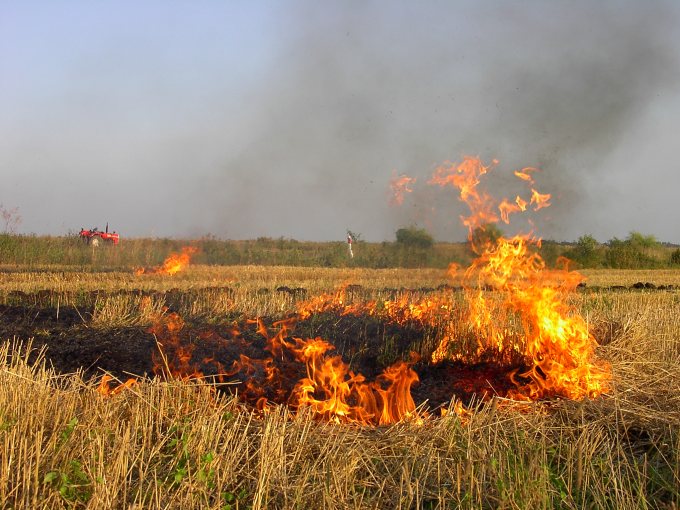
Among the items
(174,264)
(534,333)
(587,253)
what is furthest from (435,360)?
(587,253)

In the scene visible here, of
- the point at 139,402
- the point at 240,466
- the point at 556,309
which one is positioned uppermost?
the point at 556,309

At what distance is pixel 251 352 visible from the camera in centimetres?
842

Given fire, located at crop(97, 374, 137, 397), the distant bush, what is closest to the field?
fire, located at crop(97, 374, 137, 397)

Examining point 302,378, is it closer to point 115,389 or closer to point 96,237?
point 115,389

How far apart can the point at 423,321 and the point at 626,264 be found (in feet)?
112

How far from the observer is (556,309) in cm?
817

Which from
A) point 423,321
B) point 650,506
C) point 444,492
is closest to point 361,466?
point 444,492

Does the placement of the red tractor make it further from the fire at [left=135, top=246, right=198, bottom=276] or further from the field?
the field

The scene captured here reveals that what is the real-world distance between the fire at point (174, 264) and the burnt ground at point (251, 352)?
11960 mm

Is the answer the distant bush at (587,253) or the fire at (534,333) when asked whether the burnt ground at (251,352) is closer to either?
the fire at (534,333)

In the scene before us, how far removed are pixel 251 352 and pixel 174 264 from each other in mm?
18160

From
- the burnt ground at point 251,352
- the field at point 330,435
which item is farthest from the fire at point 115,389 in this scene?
the burnt ground at point 251,352

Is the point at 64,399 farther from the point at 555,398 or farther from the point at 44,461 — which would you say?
the point at 555,398

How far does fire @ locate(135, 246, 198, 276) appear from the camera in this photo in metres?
23.2
